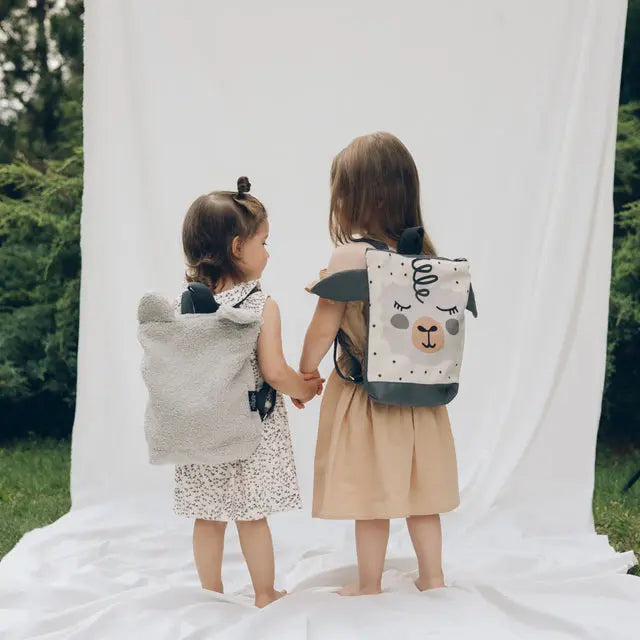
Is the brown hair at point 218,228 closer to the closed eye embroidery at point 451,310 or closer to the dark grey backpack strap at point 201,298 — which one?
the dark grey backpack strap at point 201,298

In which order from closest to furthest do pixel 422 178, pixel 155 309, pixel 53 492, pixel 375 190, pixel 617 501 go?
1. pixel 155 309
2. pixel 375 190
3. pixel 422 178
4. pixel 617 501
5. pixel 53 492

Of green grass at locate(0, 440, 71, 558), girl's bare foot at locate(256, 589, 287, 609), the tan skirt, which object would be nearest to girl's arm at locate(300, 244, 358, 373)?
the tan skirt

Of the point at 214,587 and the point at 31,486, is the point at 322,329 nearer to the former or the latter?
the point at 214,587

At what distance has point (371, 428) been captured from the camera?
214 cm

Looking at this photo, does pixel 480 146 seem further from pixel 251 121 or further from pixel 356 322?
pixel 356 322

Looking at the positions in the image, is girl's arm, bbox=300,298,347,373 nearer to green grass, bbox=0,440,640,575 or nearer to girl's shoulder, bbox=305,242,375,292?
girl's shoulder, bbox=305,242,375,292

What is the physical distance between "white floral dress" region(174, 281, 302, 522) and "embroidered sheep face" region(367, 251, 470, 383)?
0.26m

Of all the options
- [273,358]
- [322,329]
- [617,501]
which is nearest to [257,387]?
[273,358]

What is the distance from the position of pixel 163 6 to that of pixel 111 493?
1.64 metres

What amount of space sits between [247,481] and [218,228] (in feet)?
1.82

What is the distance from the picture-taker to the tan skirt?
83.0 inches

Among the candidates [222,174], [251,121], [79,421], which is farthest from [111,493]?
[251,121]

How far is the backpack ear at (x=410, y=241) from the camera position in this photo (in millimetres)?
2076

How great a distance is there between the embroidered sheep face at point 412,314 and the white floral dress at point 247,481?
26 centimetres
